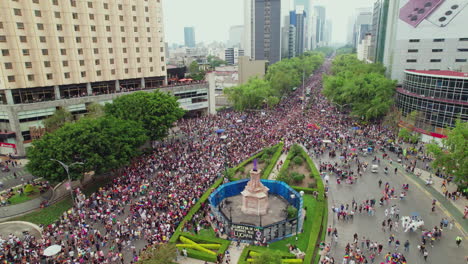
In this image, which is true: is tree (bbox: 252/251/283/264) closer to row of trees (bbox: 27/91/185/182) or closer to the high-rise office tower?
row of trees (bbox: 27/91/185/182)

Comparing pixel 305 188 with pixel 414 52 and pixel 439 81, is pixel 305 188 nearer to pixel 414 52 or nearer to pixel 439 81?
pixel 439 81

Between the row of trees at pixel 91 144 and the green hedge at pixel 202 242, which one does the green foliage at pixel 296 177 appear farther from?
the row of trees at pixel 91 144

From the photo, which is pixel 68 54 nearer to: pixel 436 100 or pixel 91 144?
pixel 91 144

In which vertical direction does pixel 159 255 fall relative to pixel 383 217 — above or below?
above

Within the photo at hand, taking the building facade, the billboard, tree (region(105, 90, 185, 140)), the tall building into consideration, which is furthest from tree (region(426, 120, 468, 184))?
the tall building

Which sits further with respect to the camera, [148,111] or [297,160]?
[148,111]

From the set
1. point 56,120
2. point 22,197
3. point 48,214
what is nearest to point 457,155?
point 48,214

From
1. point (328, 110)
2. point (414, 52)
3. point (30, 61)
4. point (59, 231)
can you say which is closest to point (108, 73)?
point (30, 61)
